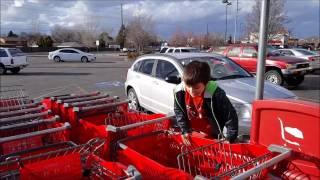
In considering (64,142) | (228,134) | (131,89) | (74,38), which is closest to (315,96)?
(131,89)

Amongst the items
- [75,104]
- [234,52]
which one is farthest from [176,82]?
[234,52]

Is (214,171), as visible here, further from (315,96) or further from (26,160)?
(315,96)

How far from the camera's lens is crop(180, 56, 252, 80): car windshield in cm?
760

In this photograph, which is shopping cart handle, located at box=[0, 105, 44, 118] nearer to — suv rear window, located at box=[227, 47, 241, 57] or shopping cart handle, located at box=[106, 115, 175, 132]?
shopping cart handle, located at box=[106, 115, 175, 132]

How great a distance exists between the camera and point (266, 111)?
343cm

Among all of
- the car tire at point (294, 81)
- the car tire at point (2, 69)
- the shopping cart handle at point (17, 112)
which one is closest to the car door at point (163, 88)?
the shopping cart handle at point (17, 112)

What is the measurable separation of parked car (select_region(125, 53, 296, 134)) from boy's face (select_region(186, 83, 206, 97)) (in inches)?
107

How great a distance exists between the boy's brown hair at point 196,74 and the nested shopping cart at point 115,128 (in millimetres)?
887

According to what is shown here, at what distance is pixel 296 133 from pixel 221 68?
477 centimetres

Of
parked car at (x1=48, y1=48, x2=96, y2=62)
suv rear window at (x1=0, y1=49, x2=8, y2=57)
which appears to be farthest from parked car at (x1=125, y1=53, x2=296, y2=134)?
parked car at (x1=48, y1=48, x2=96, y2=62)

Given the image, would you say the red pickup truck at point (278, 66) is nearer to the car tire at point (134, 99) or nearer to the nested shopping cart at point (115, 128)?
the car tire at point (134, 99)

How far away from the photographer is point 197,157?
3.62 m

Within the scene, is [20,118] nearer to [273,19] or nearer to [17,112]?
[17,112]

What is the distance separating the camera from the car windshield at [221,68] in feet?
24.9
